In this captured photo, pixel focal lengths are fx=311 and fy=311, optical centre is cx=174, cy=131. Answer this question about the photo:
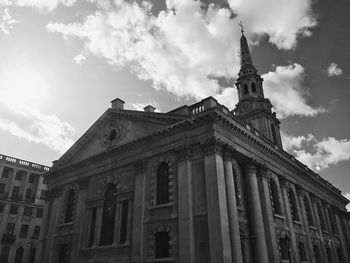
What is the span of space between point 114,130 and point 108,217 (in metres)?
8.00

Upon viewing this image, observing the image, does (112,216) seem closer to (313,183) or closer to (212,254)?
(212,254)

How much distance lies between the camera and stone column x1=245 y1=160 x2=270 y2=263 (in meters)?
22.4

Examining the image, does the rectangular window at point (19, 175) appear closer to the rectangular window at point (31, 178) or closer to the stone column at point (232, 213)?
the rectangular window at point (31, 178)

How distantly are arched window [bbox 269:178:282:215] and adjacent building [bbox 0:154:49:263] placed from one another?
Result: 106 feet

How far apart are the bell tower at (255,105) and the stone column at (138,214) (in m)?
17.6

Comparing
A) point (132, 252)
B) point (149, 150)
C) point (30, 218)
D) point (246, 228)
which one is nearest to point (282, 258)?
point (246, 228)

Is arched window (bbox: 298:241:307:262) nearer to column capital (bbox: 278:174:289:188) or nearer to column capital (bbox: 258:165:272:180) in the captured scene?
column capital (bbox: 278:174:289:188)

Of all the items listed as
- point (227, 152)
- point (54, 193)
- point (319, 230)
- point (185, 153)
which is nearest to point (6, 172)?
point (54, 193)

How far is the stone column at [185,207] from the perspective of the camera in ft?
65.7

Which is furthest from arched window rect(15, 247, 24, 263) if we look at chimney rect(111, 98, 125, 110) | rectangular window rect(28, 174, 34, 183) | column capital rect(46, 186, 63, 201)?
chimney rect(111, 98, 125, 110)

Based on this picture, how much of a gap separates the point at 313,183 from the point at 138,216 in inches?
953

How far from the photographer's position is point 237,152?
2406cm

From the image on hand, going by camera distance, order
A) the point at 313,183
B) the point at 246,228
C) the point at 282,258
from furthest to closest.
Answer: the point at 313,183
the point at 282,258
the point at 246,228

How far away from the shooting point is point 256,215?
23625 millimetres
